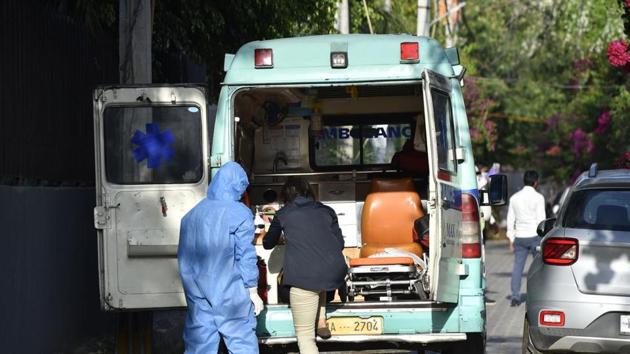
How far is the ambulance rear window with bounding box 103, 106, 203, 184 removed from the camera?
10219mm

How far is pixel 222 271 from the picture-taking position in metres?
9.14

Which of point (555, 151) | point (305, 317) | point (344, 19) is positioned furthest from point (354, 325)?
point (555, 151)

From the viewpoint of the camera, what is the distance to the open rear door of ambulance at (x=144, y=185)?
10.2 meters

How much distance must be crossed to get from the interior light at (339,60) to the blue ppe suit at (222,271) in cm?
113

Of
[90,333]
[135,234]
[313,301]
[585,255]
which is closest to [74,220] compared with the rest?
[90,333]

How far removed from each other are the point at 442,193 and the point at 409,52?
107 centimetres

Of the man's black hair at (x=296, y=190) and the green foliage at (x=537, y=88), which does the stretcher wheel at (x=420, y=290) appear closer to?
the man's black hair at (x=296, y=190)

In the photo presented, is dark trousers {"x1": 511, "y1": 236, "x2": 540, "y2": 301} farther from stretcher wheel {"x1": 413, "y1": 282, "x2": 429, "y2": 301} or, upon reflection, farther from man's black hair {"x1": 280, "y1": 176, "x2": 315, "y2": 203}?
man's black hair {"x1": 280, "y1": 176, "x2": 315, "y2": 203}

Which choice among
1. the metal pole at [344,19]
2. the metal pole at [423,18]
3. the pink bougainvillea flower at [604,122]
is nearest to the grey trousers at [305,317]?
the metal pole at [344,19]

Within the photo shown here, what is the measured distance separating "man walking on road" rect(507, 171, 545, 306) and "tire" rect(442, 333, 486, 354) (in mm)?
8138

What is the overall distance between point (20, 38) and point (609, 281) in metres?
5.25

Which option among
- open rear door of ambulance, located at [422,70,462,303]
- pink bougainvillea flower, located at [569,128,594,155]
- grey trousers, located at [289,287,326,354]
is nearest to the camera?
open rear door of ambulance, located at [422,70,462,303]

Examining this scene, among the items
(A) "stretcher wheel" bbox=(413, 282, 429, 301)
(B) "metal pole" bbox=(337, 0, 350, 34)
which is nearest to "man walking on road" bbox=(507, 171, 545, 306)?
(B) "metal pole" bbox=(337, 0, 350, 34)

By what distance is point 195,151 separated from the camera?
33.9 feet
